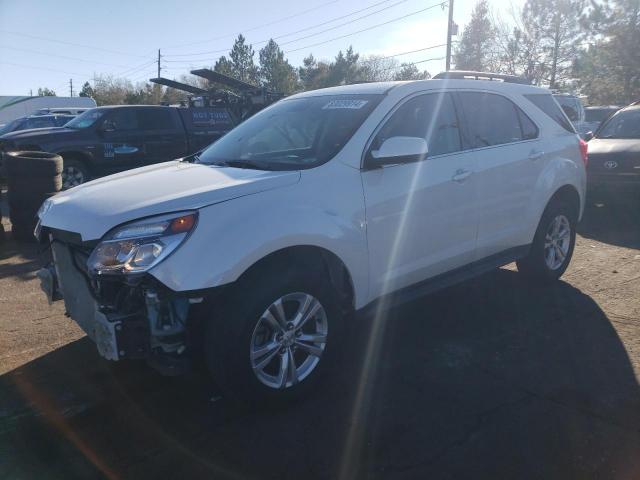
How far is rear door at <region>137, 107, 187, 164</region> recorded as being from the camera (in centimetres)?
1165

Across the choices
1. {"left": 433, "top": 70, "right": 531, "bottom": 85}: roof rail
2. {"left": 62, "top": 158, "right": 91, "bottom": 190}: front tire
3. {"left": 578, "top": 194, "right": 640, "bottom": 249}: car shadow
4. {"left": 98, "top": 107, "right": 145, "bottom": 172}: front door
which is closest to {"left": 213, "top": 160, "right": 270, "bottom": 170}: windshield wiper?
{"left": 433, "top": 70, "right": 531, "bottom": 85}: roof rail

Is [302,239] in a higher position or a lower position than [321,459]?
higher

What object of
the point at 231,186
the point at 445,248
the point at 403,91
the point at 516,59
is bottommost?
the point at 445,248

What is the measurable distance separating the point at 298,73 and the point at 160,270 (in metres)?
56.6

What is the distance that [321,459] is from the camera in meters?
2.82

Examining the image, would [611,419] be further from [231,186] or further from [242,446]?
[231,186]

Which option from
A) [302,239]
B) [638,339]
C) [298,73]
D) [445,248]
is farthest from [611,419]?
[298,73]

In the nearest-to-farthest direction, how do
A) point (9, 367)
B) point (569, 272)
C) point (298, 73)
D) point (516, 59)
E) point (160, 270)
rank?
1. point (160, 270)
2. point (9, 367)
3. point (569, 272)
4. point (516, 59)
5. point (298, 73)

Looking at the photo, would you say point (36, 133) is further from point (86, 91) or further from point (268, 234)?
point (86, 91)

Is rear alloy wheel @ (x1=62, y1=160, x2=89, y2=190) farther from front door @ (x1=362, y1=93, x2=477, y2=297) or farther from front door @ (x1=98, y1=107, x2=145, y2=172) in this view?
front door @ (x1=362, y1=93, x2=477, y2=297)

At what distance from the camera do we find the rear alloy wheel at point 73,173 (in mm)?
10609

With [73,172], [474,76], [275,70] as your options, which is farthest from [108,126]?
[275,70]

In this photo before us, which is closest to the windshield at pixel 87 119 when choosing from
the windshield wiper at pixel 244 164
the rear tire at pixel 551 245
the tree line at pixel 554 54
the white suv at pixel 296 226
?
the white suv at pixel 296 226

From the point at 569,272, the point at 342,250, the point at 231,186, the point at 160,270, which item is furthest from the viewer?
the point at 569,272
